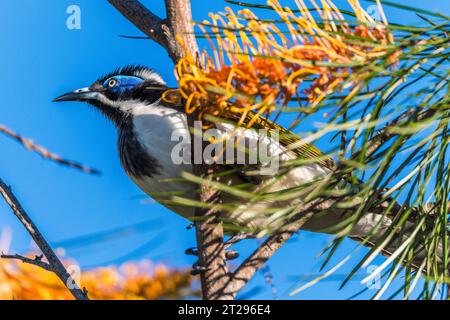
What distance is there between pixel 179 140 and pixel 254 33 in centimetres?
190

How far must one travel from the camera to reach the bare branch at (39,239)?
9.36 feet

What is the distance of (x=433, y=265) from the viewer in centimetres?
223

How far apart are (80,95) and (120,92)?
433 millimetres

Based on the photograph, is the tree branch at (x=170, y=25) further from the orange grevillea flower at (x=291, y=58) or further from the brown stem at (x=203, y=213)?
the orange grevillea flower at (x=291, y=58)

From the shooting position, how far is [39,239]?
9.72 feet

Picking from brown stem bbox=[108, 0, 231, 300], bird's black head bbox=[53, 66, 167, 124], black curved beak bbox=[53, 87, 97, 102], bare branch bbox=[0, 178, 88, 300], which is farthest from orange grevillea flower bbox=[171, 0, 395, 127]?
black curved beak bbox=[53, 87, 97, 102]

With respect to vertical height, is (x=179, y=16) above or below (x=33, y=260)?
above

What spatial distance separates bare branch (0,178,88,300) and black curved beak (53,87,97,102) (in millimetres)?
1967

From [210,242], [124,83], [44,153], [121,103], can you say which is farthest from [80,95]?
[44,153]

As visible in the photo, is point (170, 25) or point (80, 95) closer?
point (170, 25)

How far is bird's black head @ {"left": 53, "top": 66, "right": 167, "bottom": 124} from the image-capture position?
Answer: 4520 mm

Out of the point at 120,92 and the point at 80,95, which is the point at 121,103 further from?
the point at 80,95
